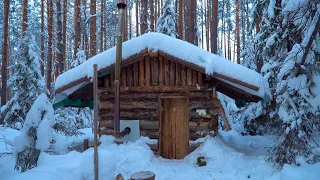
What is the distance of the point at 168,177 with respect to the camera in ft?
23.0

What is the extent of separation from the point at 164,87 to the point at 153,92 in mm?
458

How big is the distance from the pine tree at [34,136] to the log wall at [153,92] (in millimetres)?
3744

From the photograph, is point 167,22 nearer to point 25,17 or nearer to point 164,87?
point 25,17

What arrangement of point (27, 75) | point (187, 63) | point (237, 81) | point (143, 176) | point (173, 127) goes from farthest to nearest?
point (27, 75)
point (173, 127)
point (187, 63)
point (237, 81)
point (143, 176)

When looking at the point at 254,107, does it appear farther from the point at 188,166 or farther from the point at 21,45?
the point at 21,45

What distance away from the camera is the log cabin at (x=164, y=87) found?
8398 mm

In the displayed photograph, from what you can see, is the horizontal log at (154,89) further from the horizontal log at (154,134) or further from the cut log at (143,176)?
the cut log at (143,176)

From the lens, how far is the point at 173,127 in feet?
31.6

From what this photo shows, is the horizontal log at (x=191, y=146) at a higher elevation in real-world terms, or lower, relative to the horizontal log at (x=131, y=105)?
lower

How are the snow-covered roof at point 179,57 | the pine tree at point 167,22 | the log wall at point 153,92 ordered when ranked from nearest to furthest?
1. the snow-covered roof at point 179,57
2. the log wall at point 153,92
3. the pine tree at point 167,22

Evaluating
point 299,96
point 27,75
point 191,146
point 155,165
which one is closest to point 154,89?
point 191,146

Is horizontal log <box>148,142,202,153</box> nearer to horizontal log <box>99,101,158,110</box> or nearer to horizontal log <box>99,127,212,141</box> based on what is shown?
horizontal log <box>99,127,212,141</box>

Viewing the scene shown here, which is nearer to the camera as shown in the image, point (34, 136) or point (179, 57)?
point (34, 136)

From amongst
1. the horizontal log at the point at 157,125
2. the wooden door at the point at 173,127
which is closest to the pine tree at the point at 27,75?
the horizontal log at the point at 157,125
